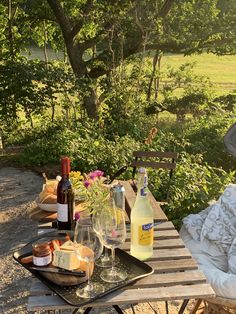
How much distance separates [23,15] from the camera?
9.84 meters

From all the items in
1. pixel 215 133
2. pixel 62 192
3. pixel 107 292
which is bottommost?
pixel 215 133

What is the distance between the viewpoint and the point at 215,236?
3.21 m

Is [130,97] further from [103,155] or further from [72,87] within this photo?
[103,155]

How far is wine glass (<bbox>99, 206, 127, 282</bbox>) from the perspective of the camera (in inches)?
76.6

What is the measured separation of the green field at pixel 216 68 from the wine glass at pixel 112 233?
56.7 ft

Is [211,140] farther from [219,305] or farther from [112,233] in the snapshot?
[112,233]

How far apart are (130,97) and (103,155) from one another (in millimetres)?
2856

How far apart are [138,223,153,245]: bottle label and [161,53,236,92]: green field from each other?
1712cm

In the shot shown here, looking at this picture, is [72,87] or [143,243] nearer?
[143,243]

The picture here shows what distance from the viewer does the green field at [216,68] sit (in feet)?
66.2

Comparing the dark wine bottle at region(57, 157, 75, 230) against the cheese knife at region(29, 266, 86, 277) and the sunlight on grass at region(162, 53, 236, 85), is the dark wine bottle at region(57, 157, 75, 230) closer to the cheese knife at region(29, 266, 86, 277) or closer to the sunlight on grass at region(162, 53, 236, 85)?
the cheese knife at region(29, 266, 86, 277)

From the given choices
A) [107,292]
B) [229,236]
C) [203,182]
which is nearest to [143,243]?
[107,292]

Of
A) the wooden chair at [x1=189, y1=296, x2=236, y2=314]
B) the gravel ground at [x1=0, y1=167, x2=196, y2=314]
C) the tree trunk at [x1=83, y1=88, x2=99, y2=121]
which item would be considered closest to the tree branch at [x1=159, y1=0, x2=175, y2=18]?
the tree trunk at [x1=83, y1=88, x2=99, y2=121]

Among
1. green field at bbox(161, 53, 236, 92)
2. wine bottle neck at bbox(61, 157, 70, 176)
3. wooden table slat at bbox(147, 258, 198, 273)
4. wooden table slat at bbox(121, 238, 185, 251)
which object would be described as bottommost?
green field at bbox(161, 53, 236, 92)
